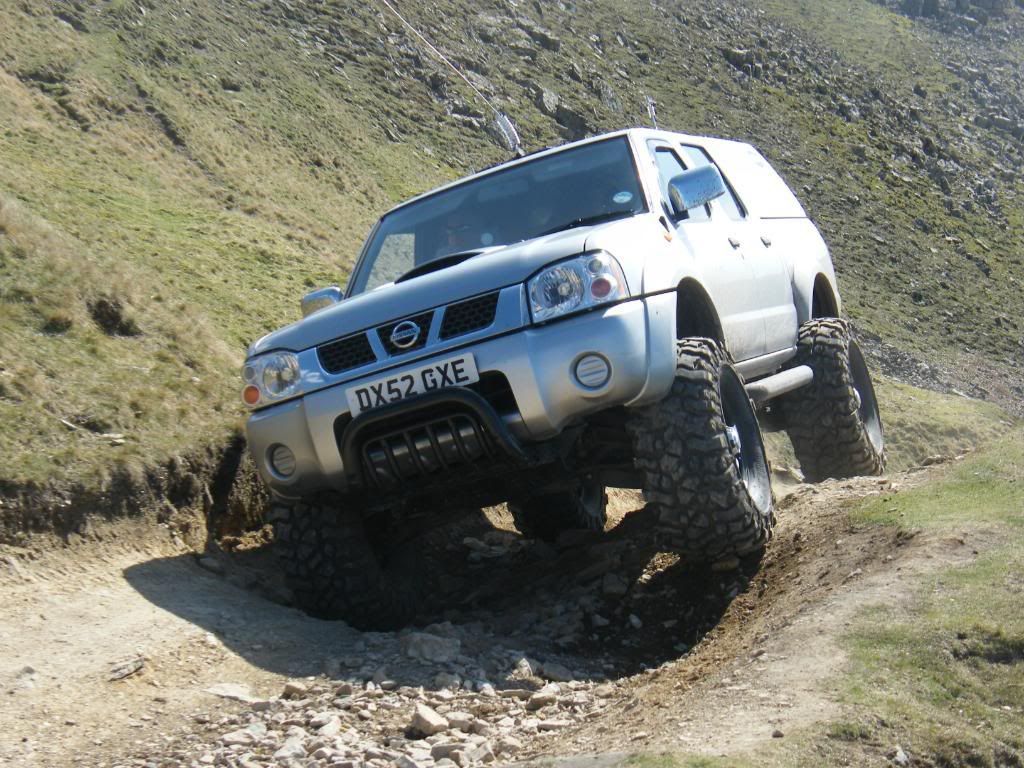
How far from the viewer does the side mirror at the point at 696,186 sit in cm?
591

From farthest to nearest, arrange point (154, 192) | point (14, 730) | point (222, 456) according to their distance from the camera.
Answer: point (154, 192) → point (222, 456) → point (14, 730)

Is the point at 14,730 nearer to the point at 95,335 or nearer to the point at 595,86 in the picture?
the point at 95,335

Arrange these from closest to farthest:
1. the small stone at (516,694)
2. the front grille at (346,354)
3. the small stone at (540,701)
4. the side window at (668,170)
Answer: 1. the small stone at (540,701)
2. the small stone at (516,694)
3. the front grille at (346,354)
4. the side window at (668,170)

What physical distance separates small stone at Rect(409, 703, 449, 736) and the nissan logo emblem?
1.68 m

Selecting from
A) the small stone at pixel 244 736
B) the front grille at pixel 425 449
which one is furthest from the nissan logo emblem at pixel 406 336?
the small stone at pixel 244 736

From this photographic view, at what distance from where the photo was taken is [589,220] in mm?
6035

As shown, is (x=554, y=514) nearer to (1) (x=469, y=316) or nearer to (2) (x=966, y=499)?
(2) (x=966, y=499)

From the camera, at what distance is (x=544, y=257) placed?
513 cm

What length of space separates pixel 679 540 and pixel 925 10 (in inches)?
2665

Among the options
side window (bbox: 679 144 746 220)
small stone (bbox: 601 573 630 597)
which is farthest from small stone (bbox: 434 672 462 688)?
side window (bbox: 679 144 746 220)

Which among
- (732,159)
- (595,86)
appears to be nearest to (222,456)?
(732,159)

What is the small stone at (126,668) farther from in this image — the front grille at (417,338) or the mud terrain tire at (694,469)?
the mud terrain tire at (694,469)

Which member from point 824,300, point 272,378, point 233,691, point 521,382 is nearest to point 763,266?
point 824,300

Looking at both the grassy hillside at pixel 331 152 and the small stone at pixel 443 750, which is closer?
the small stone at pixel 443 750
